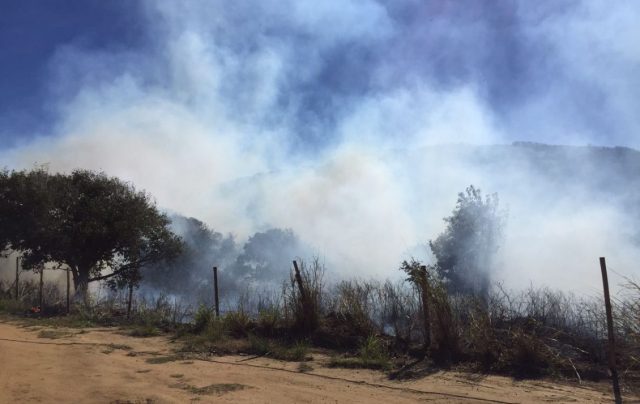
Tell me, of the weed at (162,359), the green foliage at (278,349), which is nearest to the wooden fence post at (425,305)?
the green foliage at (278,349)

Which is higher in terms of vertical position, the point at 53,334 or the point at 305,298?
the point at 305,298

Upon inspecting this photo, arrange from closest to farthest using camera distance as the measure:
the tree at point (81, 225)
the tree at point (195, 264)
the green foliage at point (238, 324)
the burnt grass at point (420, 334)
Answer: the burnt grass at point (420, 334)
the green foliage at point (238, 324)
the tree at point (81, 225)
the tree at point (195, 264)

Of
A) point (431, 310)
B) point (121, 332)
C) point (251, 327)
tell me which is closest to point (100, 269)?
point (121, 332)

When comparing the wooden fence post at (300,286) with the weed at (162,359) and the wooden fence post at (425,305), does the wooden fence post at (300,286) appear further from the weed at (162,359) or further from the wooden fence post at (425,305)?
the weed at (162,359)

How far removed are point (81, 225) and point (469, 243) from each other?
1070 inches

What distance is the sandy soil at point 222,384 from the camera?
607cm

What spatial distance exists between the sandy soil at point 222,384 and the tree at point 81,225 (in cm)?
1180

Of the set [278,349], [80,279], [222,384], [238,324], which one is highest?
[80,279]

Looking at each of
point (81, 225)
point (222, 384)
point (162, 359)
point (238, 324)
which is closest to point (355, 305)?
point (238, 324)

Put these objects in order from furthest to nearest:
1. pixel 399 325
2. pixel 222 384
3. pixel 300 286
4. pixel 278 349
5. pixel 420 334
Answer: pixel 300 286, pixel 399 325, pixel 420 334, pixel 278 349, pixel 222 384

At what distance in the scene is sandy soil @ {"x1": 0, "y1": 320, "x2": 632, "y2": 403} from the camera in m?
6.07

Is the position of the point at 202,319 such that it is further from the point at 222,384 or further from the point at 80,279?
the point at 80,279

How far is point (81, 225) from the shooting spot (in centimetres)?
2002

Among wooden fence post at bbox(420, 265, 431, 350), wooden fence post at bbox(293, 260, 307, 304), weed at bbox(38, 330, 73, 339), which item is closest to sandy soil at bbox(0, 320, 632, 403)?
wooden fence post at bbox(420, 265, 431, 350)
